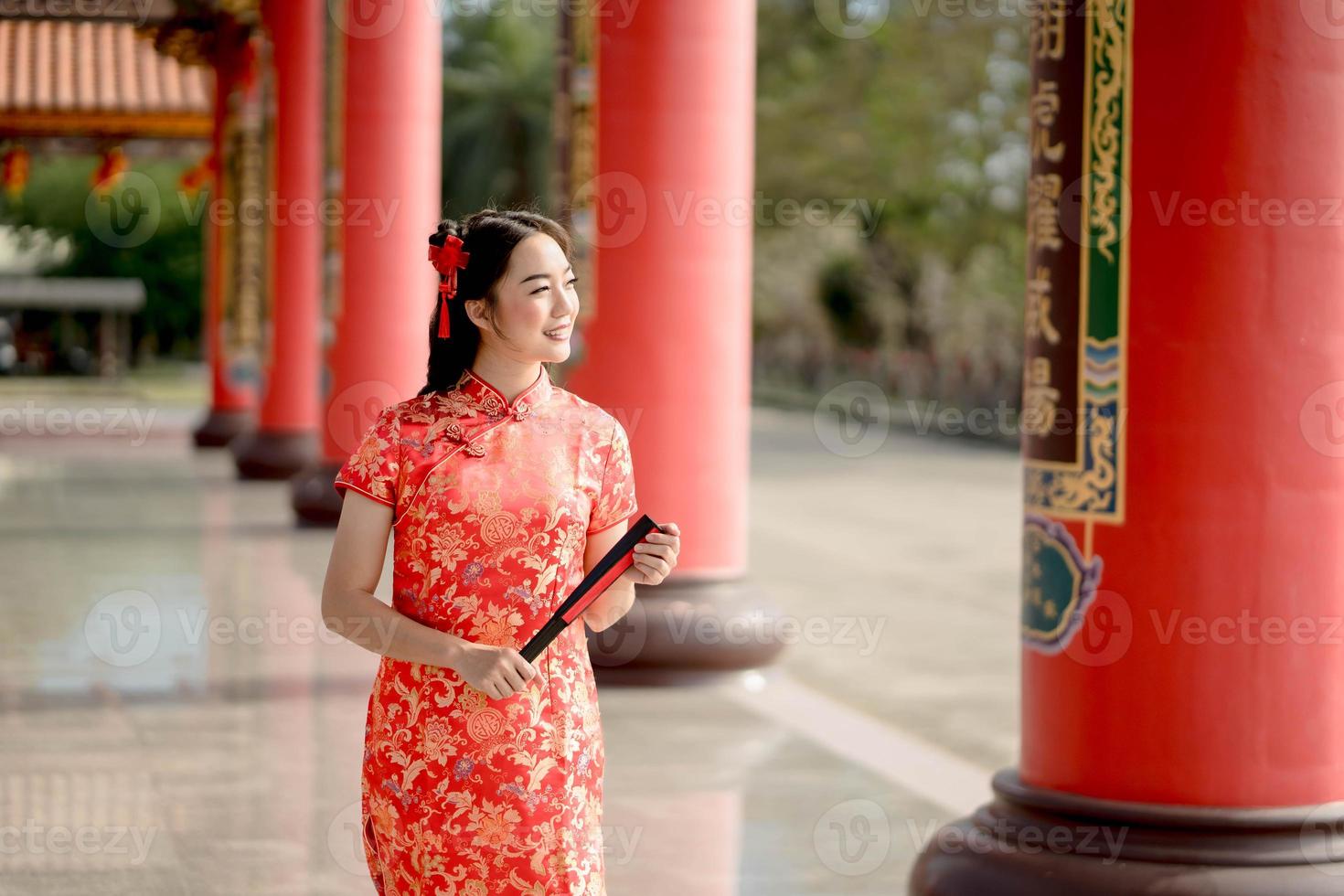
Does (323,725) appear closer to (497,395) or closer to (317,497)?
(497,395)

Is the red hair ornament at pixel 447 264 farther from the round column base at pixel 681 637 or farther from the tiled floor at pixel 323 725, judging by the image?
the round column base at pixel 681 637

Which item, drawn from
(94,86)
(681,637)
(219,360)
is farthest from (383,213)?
(94,86)

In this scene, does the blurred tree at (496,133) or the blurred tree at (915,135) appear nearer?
the blurred tree at (915,135)

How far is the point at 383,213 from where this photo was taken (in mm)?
11352

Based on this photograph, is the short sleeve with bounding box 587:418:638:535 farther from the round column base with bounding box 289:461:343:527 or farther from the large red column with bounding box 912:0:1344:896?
the round column base with bounding box 289:461:343:527

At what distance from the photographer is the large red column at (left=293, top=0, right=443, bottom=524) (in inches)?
434

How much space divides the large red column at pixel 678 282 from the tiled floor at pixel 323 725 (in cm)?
38

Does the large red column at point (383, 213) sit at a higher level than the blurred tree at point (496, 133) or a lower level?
lower

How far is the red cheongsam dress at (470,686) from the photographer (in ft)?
8.55

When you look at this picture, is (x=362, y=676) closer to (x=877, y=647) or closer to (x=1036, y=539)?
(x=877, y=647)

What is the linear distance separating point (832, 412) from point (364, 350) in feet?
72.0

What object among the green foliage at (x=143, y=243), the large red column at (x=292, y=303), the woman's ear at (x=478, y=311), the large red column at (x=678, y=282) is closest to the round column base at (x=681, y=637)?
the large red column at (x=678, y=282)

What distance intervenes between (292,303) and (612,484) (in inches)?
535

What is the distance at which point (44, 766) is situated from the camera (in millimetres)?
5738
